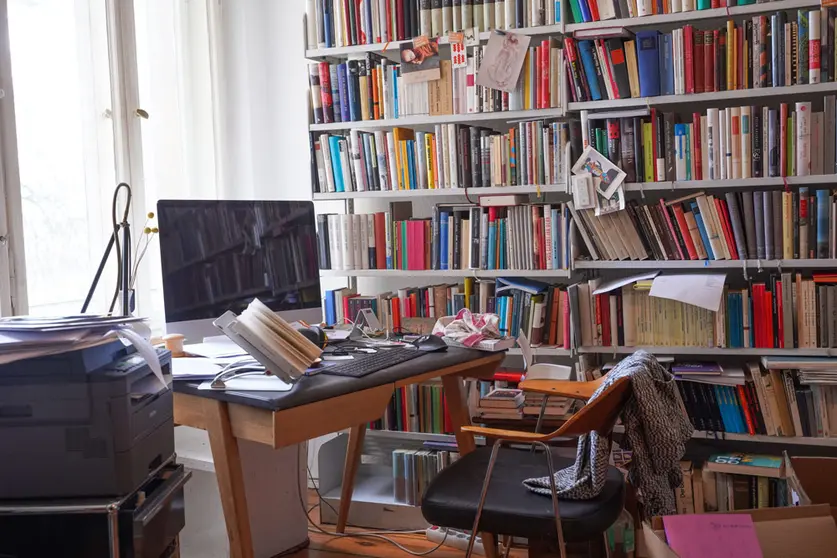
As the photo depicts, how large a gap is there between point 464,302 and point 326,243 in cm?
61

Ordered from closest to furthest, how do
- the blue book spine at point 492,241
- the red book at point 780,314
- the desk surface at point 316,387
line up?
the desk surface at point 316,387
the red book at point 780,314
the blue book spine at point 492,241

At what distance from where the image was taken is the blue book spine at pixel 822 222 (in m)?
2.78

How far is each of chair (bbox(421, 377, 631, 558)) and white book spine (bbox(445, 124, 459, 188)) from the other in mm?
1218

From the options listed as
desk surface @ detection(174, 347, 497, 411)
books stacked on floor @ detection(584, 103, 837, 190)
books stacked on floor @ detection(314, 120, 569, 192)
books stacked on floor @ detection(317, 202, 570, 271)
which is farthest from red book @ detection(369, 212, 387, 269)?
desk surface @ detection(174, 347, 497, 411)

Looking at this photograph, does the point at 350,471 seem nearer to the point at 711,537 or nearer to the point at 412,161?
the point at 412,161

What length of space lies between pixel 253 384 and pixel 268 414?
0.45ft

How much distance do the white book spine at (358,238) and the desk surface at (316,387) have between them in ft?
3.35

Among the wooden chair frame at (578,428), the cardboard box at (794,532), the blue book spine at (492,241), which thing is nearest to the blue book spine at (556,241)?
the blue book spine at (492,241)

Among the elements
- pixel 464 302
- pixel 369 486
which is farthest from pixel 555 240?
pixel 369 486

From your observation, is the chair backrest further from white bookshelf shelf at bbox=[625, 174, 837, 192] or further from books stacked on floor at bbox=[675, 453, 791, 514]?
white bookshelf shelf at bbox=[625, 174, 837, 192]

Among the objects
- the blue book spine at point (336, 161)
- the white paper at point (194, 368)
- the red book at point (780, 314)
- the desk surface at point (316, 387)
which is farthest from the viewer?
the blue book spine at point (336, 161)

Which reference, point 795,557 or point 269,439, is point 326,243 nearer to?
point 269,439

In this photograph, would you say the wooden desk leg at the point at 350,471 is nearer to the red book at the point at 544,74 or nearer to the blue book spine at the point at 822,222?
the red book at the point at 544,74

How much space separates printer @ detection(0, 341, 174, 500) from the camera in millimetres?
1661
